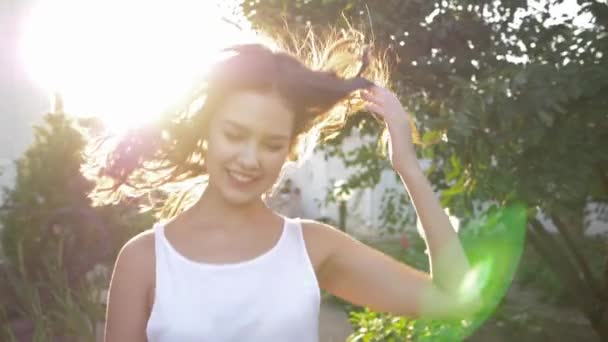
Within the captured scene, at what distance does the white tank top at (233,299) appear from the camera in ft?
5.89

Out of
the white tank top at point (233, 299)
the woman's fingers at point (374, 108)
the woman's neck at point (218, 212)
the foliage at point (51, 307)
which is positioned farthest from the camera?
the foliage at point (51, 307)

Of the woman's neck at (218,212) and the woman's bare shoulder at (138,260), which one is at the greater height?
the woman's neck at (218,212)

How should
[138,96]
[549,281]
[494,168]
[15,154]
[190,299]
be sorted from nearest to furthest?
[190,299], [138,96], [494,168], [549,281], [15,154]

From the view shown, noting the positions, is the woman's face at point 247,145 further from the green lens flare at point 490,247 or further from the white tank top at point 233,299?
the green lens flare at point 490,247

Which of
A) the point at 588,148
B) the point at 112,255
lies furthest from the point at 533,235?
the point at 112,255

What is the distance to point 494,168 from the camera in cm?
357

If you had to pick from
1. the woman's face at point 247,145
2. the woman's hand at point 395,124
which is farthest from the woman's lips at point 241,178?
the woman's hand at point 395,124

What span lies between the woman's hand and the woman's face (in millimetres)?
231

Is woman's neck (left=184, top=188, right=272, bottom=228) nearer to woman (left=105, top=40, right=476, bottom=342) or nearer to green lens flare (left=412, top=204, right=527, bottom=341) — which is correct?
woman (left=105, top=40, right=476, bottom=342)

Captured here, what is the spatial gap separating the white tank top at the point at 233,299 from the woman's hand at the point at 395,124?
32 centimetres

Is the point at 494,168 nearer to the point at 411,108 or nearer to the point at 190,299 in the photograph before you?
the point at 411,108

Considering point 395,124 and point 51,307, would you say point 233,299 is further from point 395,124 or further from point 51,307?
point 51,307

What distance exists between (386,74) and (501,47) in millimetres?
1838

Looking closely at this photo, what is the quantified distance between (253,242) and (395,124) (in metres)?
0.41
